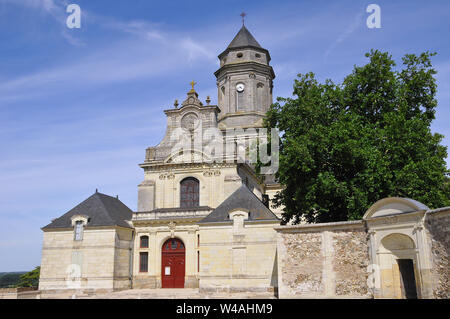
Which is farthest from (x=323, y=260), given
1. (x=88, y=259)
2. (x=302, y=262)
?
(x=88, y=259)

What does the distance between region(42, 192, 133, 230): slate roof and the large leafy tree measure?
11768mm

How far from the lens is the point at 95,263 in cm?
2638

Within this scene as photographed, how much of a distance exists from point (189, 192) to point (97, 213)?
6.54 metres

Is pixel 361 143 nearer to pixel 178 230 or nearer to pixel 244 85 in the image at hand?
pixel 178 230

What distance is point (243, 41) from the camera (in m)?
42.3

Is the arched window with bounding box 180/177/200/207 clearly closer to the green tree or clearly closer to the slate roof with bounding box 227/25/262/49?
the slate roof with bounding box 227/25/262/49

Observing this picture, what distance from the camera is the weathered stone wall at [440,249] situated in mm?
12883

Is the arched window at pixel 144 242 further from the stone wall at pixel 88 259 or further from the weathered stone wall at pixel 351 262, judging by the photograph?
the weathered stone wall at pixel 351 262

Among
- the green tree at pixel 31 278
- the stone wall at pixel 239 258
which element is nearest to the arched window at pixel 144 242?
the stone wall at pixel 239 258

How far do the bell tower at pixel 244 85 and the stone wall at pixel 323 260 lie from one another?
22495 mm

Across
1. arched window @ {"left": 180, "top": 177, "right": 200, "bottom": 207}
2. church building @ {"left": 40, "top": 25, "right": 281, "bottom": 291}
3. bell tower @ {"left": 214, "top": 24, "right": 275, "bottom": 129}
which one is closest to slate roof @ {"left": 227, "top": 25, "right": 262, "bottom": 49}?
bell tower @ {"left": 214, "top": 24, "right": 275, "bottom": 129}
